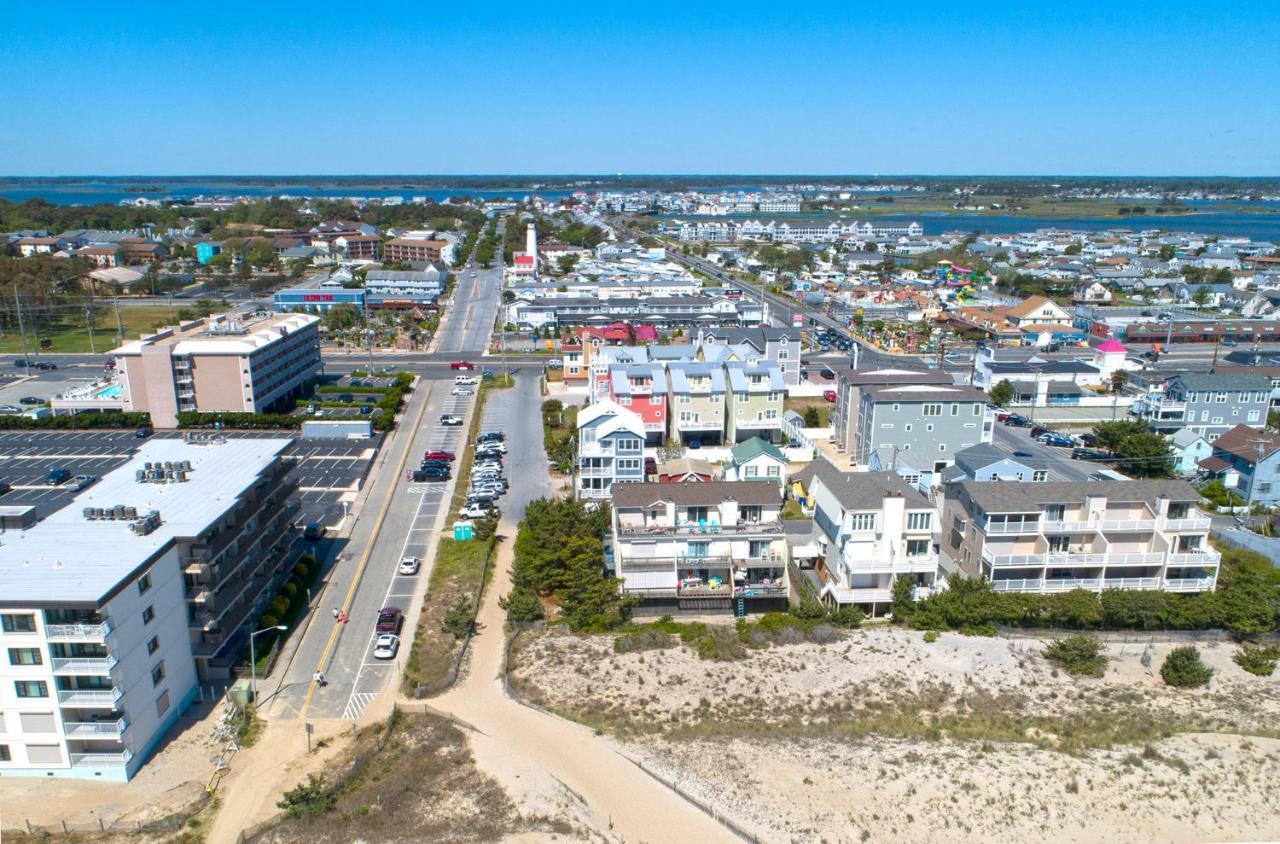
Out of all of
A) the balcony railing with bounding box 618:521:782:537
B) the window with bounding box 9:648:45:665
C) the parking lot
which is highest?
the window with bounding box 9:648:45:665

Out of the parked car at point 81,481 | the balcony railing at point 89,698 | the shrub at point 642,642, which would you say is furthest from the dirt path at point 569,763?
the parked car at point 81,481

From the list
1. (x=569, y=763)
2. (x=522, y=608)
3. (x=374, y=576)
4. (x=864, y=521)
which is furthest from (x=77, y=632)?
(x=864, y=521)

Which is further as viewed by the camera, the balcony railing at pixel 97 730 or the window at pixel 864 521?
the window at pixel 864 521

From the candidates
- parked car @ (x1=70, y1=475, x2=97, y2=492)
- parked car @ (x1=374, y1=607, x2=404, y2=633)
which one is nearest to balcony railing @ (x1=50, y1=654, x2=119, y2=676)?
parked car @ (x1=374, y1=607, x2=404, y2=633)

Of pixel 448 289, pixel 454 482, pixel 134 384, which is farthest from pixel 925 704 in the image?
pixel 448 289

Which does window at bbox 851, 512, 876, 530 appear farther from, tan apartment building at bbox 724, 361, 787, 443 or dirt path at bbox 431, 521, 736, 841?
tan apartment building at bbox 724, 361, 787, 443

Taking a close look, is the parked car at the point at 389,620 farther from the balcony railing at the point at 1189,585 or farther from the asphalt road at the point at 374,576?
the balcony railing at the point at 1189,585
